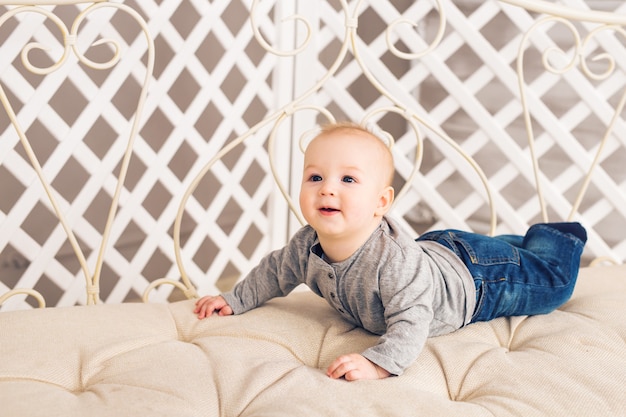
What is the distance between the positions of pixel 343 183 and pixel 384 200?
8cm

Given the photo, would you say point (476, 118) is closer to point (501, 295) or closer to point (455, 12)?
point (455, 12)

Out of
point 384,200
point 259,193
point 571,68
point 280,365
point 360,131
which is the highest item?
point 571,68

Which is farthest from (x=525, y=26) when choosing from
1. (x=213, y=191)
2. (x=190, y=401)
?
(x=190, y=401)

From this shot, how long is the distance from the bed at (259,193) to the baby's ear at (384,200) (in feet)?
0.64

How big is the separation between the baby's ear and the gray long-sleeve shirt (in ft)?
0.10

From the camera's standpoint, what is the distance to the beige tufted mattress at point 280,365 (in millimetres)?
960

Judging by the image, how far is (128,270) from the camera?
6.17 ft

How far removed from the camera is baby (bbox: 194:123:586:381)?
1.13m

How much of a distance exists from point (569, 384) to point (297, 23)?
49.9 inches

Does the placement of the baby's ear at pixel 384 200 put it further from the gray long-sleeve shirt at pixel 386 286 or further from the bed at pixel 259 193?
the bed at pixel 259 193

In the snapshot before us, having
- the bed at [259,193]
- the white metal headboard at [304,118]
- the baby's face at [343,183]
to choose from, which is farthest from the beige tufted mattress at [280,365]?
the white metal headboard at [304,118]

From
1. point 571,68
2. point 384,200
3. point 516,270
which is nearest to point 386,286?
point 384,200

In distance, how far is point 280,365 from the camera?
3.51ft

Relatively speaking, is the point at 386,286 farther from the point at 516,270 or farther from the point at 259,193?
the point at 259,193
